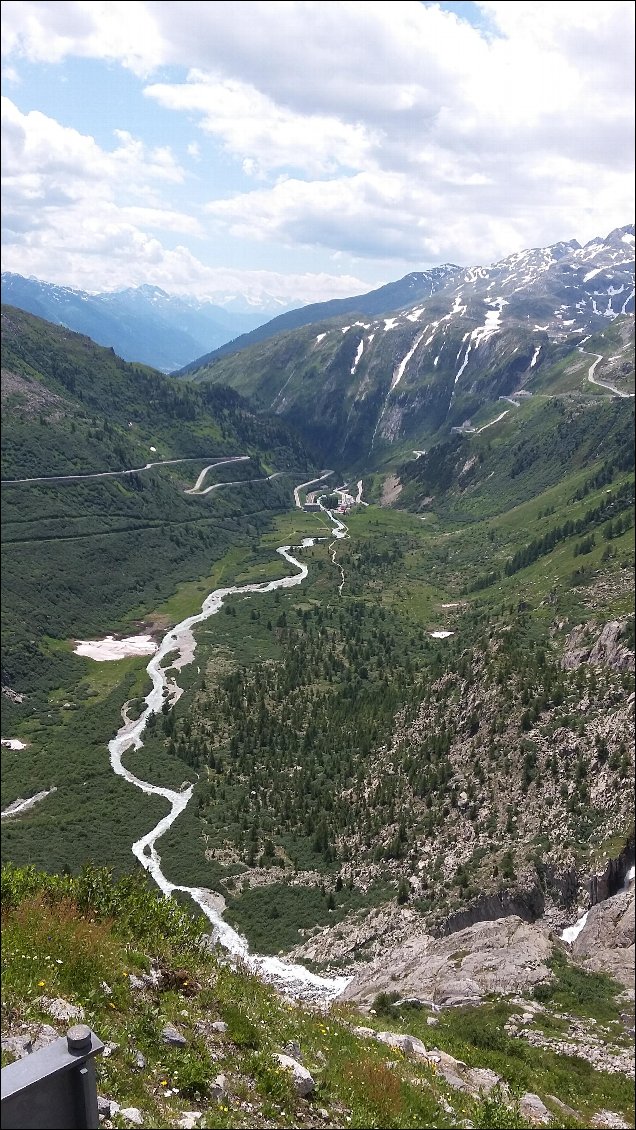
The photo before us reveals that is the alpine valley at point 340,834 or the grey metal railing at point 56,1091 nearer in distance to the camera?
the grey metal railing at point 56,1091

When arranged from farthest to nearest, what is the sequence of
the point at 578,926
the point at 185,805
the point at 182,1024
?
the point at 185,805
the point at 578,926
the point at 182,1024

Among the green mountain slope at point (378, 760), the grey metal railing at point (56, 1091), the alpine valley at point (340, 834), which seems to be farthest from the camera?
the green mountain slope at point (378, 760)

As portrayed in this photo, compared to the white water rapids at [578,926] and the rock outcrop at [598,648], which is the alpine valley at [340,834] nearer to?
the white water rapids at [578,926]

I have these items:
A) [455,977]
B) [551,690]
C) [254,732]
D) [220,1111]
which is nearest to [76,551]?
[254,732]

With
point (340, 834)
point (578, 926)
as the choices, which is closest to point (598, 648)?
point (578, 926)

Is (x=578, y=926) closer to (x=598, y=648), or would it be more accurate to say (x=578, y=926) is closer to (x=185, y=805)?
(x=598, y=648)

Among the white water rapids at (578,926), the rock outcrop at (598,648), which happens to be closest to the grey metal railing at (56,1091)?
the white water rapids at (578,926)

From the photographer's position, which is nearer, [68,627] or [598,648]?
[598,648]
